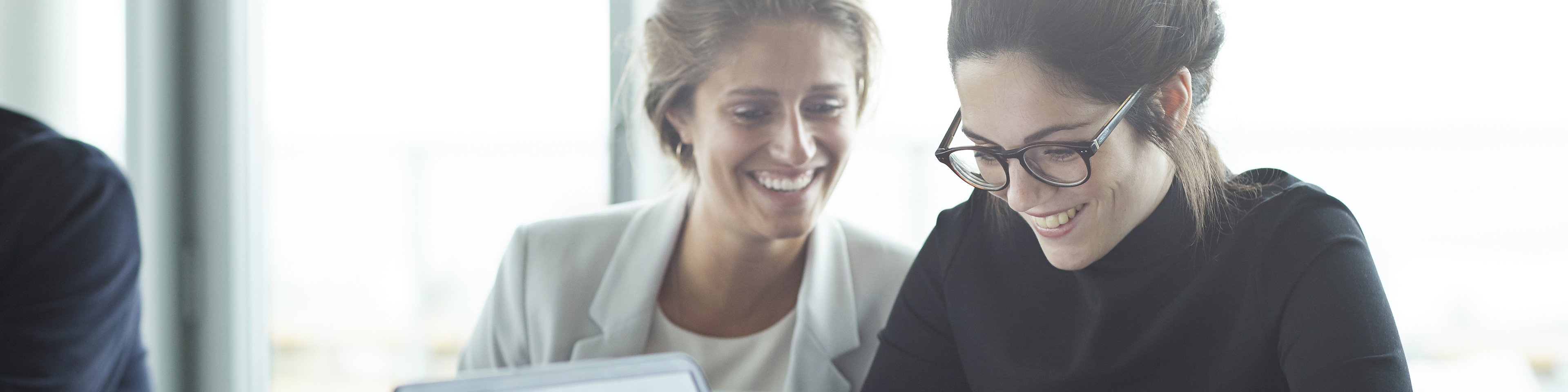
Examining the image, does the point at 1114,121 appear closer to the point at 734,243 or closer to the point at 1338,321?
the point at 1338,321

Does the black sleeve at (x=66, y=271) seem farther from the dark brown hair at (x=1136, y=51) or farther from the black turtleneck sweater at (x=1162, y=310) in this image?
the dark brown hair at (x=1136, y=51)

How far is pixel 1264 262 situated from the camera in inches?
35.0

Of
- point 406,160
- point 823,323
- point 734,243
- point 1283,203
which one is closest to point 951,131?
point 1283,203

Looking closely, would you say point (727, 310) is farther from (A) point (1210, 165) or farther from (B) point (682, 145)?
(A) point (1210, 165)

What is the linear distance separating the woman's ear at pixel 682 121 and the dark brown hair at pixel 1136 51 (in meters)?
0.65

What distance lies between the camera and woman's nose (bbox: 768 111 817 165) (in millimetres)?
1351

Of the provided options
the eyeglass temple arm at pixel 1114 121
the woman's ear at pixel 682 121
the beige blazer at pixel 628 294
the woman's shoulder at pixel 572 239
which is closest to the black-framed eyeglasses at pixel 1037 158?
the eyeglass temple arm at pixel 1114 121

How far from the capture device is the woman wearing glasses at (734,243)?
54.1 inches

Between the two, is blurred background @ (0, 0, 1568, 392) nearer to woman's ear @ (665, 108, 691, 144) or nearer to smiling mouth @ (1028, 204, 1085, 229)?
woman's ear @ (665, 108, 691, 144)

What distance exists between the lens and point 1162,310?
0.97 metres

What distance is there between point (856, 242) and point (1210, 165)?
68 cm

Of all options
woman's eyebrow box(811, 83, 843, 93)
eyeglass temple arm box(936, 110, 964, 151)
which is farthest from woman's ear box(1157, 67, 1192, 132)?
woman's eyebrow box(811, 83, 843, 93)

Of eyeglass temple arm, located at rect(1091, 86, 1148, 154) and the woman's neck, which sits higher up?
eyeglass temple arm, located at rect(1091, 86, 1148, 154)

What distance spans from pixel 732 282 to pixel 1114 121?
825mm
